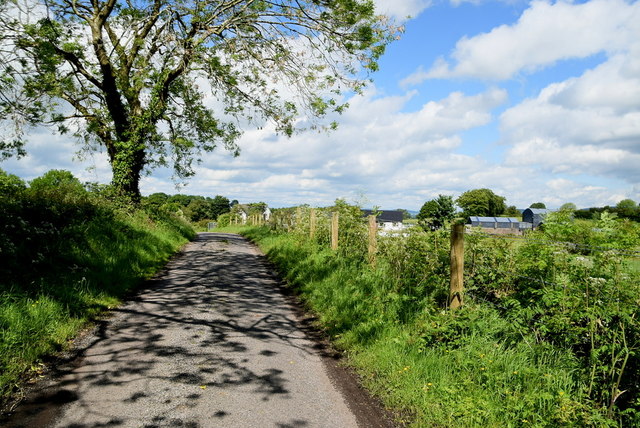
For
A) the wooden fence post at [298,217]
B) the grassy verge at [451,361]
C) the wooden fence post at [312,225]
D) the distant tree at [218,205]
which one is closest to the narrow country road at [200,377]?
the grassy verge at [451,361]

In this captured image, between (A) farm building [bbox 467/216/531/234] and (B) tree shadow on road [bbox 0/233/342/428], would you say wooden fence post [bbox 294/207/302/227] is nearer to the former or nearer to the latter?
(A) farm building [bbox 467/216/531/234]

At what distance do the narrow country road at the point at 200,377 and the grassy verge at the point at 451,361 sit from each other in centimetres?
44

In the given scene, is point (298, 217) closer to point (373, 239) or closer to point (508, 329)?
point (373, 239)

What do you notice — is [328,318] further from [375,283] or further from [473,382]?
[473,382]

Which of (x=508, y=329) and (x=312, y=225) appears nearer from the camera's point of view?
(x=508, y=329)

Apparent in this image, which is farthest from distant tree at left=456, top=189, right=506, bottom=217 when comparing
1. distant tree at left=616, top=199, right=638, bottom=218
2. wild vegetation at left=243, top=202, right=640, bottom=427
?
wild vegetation at left=243, top=202, right=640, bottom=427

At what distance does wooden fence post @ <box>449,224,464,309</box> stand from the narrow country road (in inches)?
81.0

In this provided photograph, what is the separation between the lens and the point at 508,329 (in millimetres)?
5273

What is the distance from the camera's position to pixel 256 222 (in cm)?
3809

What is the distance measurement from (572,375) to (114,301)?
7258mm

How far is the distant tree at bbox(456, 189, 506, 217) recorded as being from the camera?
405 ft

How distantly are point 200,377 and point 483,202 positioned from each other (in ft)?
427

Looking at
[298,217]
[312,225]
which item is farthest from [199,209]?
[312,225]

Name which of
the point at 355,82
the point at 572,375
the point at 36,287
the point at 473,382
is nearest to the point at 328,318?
the point at 473,382
